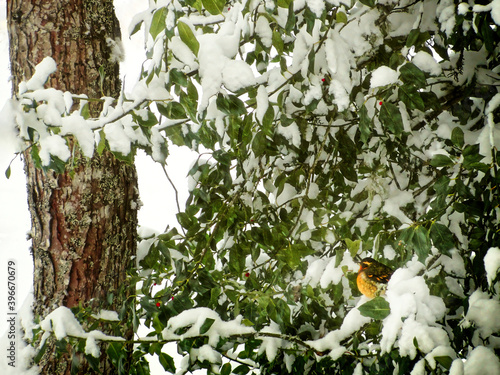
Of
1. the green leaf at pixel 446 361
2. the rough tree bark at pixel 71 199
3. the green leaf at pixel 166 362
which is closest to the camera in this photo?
the green leaf at pixel 446 361

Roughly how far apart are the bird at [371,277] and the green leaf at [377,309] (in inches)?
11.7

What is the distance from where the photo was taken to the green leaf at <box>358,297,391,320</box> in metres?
0.75

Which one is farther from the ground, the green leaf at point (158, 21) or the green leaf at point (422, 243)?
the green leaf at point (158, 21)

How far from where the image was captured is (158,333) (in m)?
0.99

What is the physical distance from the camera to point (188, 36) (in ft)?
2.56

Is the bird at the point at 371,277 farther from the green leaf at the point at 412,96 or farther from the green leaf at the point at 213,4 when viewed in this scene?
the green leaf at the point at 213,4

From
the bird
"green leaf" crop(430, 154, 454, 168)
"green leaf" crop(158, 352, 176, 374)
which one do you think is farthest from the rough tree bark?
"green leaf" crop(430, 154, 454, 168)

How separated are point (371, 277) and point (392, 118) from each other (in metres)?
0.44

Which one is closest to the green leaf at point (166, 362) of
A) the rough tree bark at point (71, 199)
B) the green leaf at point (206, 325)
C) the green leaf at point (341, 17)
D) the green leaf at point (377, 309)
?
the green leaf at point (206, 325)

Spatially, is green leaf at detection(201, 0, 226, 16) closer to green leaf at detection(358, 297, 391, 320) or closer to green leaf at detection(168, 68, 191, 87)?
green leaf at detection(168, 68, 191, 87)

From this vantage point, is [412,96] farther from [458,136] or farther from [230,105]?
[230,105]

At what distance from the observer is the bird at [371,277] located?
3.46ft

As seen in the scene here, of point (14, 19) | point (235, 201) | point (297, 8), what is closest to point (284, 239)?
point (235, 201)

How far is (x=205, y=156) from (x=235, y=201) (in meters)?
0.17
